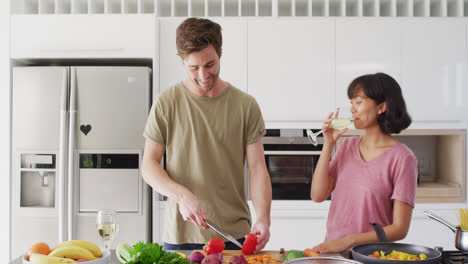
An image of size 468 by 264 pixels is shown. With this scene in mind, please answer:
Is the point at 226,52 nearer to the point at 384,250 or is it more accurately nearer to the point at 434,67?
the point at 434,67

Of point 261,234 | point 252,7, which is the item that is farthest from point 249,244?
point 252,7

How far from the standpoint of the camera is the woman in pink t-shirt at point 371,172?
5.38ft

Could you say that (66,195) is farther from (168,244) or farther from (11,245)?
(168,244)

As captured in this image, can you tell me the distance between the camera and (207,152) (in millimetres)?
1834

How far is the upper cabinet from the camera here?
3033mm

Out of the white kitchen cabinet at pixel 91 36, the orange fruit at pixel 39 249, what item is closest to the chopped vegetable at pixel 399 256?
the orange fruit at pixel 39 249

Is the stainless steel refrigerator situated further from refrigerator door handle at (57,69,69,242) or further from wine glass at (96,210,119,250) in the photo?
wine glass at (96,210,119,250)

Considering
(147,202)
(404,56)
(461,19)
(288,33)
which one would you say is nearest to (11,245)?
(147,202)

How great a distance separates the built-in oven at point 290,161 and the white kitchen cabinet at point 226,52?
426 mm

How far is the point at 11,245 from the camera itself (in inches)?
115

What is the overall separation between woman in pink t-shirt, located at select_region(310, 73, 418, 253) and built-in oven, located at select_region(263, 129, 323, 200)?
3.67ft

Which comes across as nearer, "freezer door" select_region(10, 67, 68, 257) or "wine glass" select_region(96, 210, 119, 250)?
"wine glass" select_region(96, 210, 119, 250)

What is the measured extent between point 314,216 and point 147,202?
1.10 m
